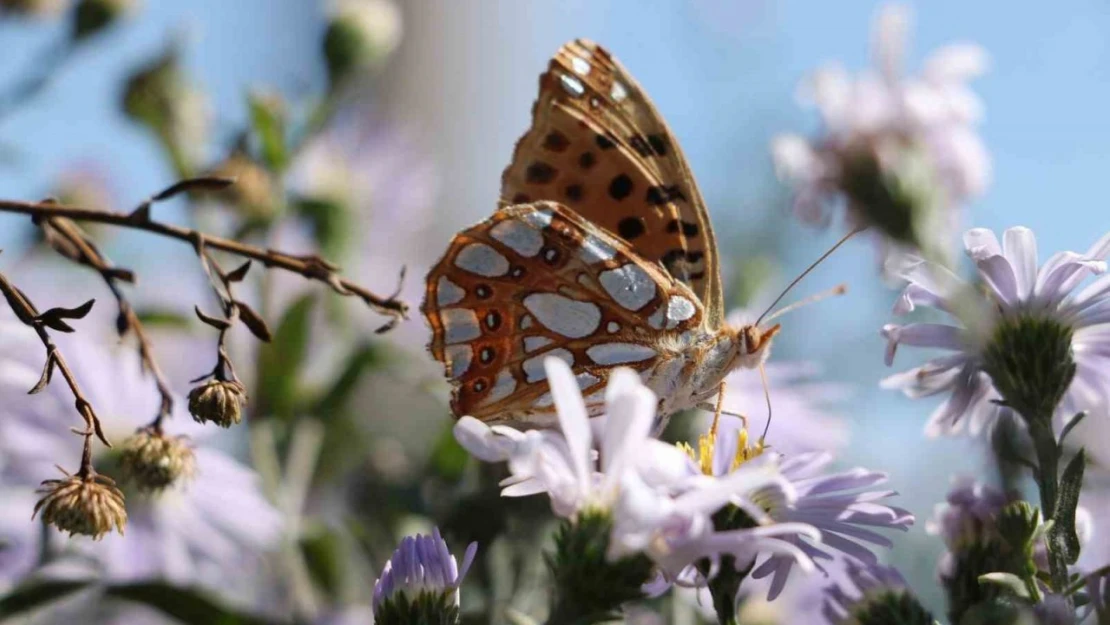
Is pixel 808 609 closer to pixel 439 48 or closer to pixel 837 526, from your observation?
pixel 837 526

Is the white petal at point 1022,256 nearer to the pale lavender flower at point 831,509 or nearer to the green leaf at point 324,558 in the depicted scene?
the pale lavender flower at point 831,509

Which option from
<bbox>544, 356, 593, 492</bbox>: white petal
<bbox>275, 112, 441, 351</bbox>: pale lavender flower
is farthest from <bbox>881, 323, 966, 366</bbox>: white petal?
<bbox>275, 112, 441, 351</bbox>: pale lavender flower

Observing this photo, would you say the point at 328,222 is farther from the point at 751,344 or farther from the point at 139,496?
the point at 751,344

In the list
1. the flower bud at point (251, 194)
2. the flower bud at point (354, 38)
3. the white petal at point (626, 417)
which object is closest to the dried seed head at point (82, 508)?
the white petal at point (626, 417)

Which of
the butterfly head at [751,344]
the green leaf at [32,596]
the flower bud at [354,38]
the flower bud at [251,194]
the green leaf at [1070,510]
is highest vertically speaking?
the flower bud at [354,38]

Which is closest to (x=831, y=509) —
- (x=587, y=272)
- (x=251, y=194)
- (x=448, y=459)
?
(x=587, y=272)

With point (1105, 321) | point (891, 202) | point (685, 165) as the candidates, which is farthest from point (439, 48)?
point (1105, 321)
